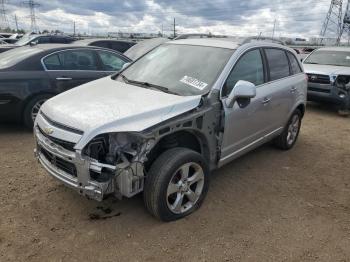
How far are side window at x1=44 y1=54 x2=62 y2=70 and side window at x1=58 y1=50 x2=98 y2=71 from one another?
74 mm

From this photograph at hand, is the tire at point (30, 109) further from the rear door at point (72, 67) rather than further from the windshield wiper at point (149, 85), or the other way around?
the windshield wiper at point (149, 85)

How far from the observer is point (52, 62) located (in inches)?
253

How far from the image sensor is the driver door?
13.2 ft

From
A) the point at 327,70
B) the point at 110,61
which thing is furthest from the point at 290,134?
the point at 327,70

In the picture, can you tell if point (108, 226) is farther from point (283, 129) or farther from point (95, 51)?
point (95, 51)

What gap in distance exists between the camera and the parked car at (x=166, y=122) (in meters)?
3.13

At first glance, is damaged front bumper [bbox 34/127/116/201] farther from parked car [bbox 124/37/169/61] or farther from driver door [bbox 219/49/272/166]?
parked car [bbox 124/37/169/61]

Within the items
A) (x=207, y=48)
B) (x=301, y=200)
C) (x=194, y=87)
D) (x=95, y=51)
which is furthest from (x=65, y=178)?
(x=95, y=51)

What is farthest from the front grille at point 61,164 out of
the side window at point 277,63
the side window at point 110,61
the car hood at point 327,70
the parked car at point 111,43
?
the parked car at point 111,43

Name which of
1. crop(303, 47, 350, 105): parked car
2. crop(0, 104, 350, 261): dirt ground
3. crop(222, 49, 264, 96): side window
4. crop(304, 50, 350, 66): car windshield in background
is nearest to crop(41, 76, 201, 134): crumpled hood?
crop(222, 49, 264, 96): side window

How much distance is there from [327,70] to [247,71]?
6.04 m

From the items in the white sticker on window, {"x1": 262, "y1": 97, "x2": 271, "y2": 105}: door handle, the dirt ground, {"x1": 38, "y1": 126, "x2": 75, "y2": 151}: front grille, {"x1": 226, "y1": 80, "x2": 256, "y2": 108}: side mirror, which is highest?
the white sticker on window

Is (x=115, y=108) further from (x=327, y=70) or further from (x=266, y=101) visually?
(x=327, y=70)

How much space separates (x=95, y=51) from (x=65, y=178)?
4361 millimetres
